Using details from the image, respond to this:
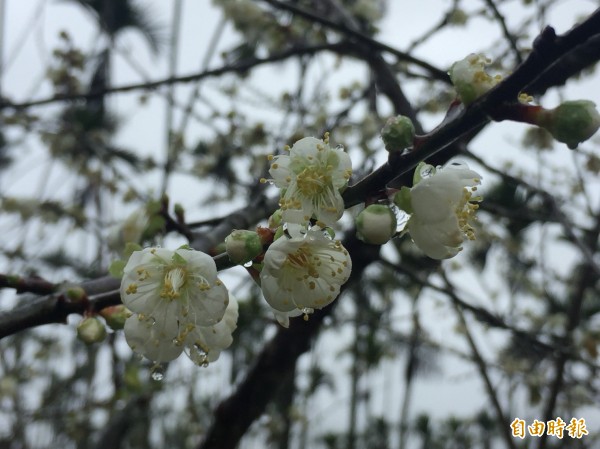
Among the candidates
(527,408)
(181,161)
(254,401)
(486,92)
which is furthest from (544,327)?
(486,92)

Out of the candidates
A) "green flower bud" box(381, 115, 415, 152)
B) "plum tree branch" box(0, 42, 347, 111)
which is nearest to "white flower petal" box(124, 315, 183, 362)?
"green flower bud" box(381, 115, 415, 152)

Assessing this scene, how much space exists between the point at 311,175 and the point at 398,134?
0.58 ft

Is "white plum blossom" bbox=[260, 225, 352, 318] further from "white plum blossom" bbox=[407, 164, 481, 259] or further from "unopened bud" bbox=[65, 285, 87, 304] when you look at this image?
"unopened bud" bbox=[65, 285, 87, 304]

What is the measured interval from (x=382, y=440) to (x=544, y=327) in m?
2.02

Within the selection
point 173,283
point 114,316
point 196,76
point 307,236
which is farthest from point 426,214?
point 196,76

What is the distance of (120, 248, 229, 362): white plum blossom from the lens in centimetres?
67

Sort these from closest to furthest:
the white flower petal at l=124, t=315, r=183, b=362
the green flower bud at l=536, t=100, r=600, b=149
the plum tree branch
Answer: the green flower bud at l=536, t=100, r=600, b=149, the white flower petal at l=124, t=315, r=183, b=362, the plum tree branch

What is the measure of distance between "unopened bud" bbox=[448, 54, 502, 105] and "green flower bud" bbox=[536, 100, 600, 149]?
0.07 m

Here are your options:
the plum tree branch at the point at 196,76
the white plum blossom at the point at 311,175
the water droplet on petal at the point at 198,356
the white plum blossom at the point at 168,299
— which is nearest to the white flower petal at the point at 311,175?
the white plum blossom at the point at 311,175

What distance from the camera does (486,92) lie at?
0.60 meters

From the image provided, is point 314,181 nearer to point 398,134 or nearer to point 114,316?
point 398,134

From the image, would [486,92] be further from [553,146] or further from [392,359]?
[392,359]

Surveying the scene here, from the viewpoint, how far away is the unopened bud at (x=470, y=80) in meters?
0.61

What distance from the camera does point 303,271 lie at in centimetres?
71
